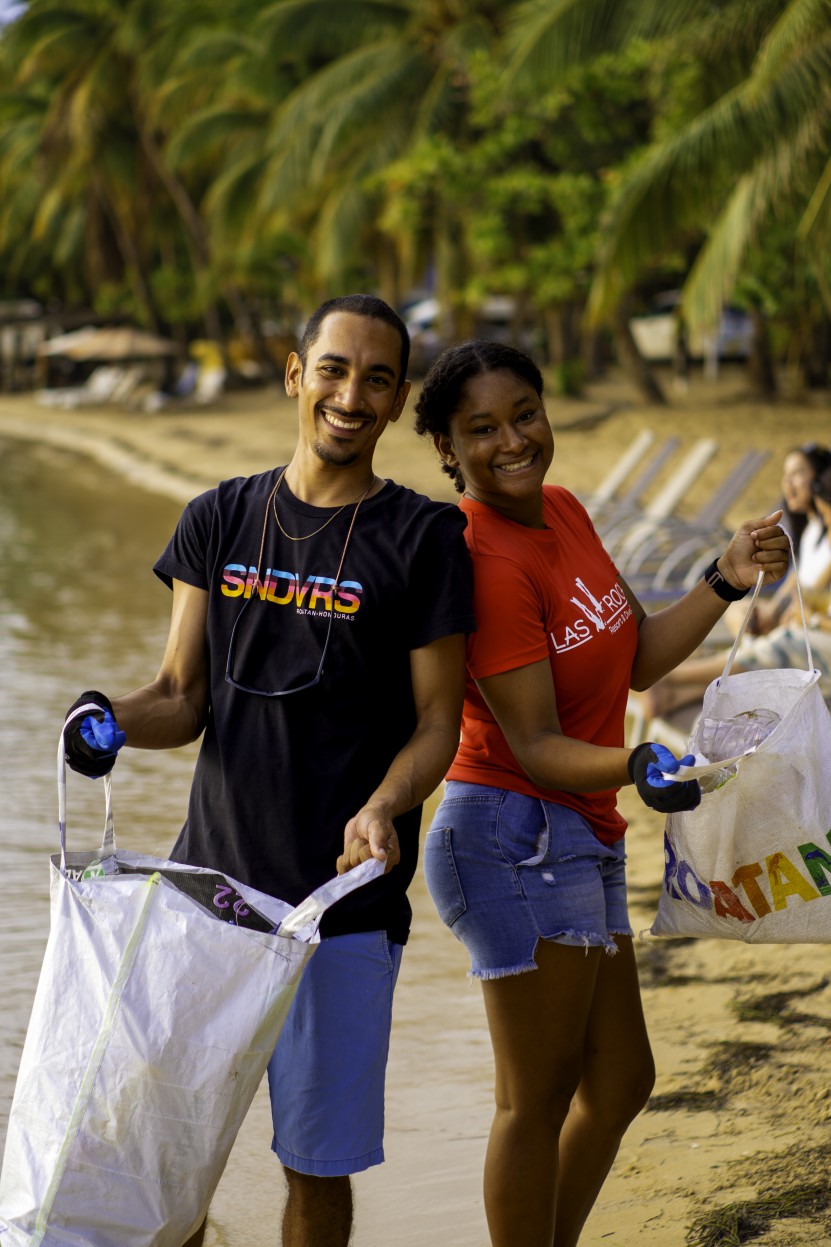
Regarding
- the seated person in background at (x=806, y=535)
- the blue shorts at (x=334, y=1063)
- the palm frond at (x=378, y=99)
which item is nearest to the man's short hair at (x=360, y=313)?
the blue shorts at (x=334, y=1063)

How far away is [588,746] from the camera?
2346mm

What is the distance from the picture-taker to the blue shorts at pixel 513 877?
2.40m

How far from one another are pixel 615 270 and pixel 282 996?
448 inches

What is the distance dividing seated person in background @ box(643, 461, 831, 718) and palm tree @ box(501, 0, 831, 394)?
578 cm

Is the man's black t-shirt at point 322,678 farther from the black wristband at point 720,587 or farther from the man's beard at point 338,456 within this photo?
the black wristband at point 720,587

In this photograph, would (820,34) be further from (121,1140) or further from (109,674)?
(121,1140)

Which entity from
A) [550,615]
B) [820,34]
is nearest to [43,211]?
[820,34]

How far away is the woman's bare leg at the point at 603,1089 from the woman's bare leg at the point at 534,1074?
15 cm

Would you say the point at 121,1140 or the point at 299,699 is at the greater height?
the point at 299,699

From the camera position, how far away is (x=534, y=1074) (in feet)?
7.87

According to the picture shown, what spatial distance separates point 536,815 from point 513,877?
112mm

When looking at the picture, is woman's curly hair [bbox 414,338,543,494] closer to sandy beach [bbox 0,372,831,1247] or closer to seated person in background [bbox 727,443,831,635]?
sandy beach [bbox 0,372,831,1247]

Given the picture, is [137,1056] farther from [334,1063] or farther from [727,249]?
[727,249]

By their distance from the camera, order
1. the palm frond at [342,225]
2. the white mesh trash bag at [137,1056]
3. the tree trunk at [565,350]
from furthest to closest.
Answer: the palm frond at [342,225] < the tree trunk at [565,350] < the white mesh trash bag at [137,1056]
